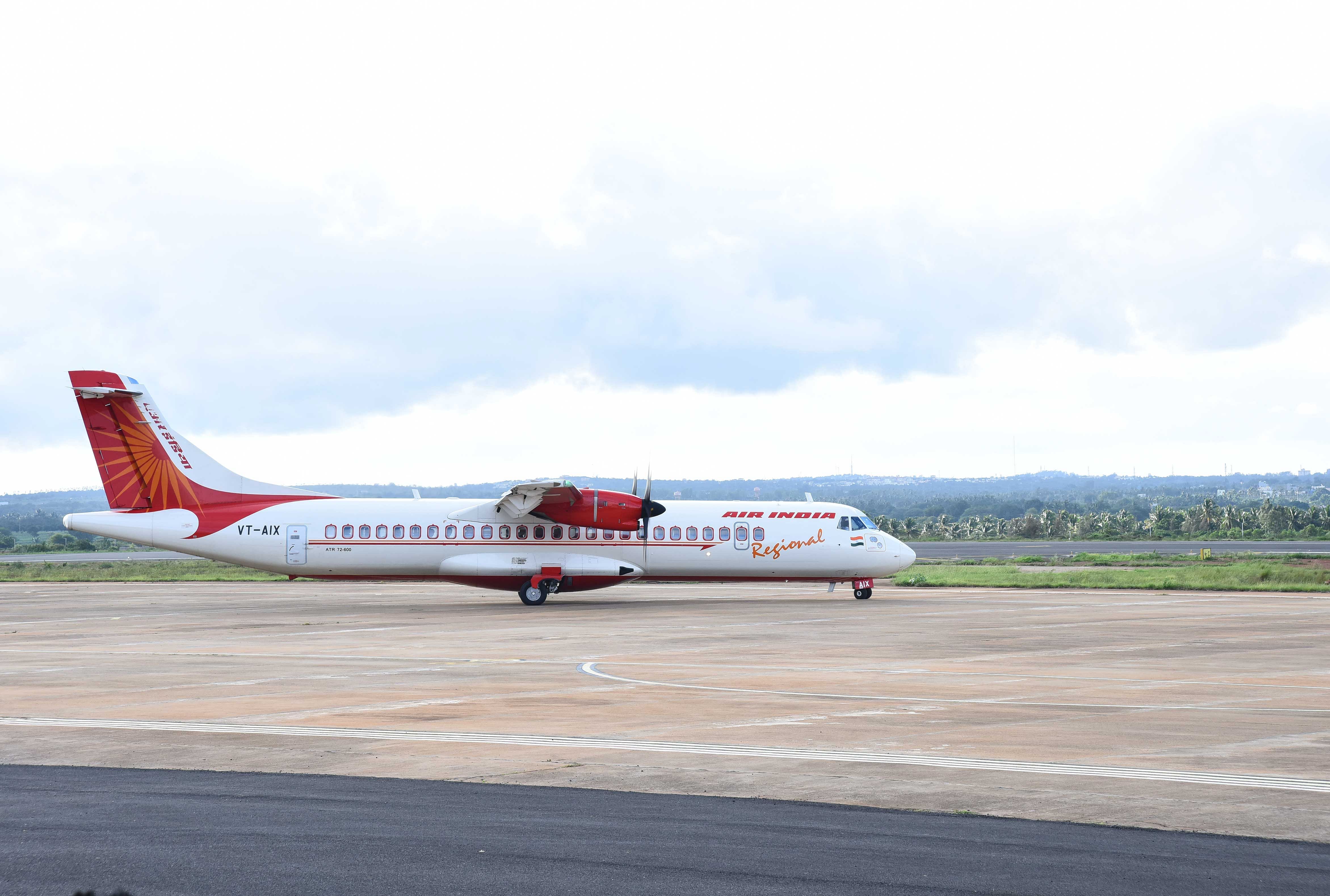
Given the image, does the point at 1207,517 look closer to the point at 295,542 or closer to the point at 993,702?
the point at 295,542

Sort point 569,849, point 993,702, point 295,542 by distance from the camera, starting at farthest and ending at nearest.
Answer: point 295,542 < point 993,702 < point 569,849

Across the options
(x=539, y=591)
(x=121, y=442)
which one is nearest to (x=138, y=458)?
(x=121, y=442)

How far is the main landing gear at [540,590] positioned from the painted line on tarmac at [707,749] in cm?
2272

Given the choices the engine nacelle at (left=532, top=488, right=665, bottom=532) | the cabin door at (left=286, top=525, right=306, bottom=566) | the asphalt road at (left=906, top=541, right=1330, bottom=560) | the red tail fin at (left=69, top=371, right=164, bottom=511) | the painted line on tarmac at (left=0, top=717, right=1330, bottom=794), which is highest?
the red tail fin at (left=69, top=371, right=164, bottom=511)

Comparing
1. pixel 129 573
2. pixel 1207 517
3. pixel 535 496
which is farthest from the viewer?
pixel 1207 517

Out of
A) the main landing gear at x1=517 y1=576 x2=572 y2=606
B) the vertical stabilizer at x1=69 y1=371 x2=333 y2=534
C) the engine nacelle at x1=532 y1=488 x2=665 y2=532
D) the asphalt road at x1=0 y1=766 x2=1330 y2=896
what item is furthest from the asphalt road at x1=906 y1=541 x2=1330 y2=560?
the asphalt road at x1=0 y1=766 x2=1330 y2=896

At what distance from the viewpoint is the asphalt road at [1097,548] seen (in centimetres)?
7712

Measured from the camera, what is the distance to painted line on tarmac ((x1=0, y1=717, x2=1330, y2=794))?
1155 centimetres

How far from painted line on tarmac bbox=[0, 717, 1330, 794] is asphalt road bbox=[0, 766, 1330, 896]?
219 centimetres

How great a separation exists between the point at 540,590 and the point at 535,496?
10.8 feet

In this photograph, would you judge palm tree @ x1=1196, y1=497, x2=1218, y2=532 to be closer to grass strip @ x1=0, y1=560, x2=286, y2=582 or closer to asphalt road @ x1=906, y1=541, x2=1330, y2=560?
asphalt road @ x1=906, y1=541, x2=1330, y2=560

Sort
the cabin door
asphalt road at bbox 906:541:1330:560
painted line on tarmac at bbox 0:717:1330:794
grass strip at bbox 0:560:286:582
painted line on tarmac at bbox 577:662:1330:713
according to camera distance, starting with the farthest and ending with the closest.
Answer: asphalt road at bbox 906:541:1330:560, grass strip at bbox 0:560:286:582, the cabin door, painted line on tarmac at bbox 577:662:1330:713, painted line on tarmac at bbox 0:717:1330:794

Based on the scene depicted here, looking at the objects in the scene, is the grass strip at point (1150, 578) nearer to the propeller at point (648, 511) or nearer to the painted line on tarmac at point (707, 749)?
the propeller at point (648, 511)

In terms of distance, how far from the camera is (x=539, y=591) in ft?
125
